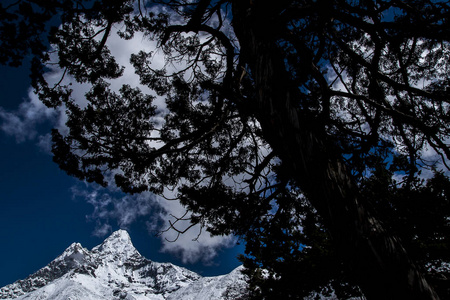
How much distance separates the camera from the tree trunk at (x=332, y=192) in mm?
1262

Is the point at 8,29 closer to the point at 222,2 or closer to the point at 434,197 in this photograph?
the point at 222,2

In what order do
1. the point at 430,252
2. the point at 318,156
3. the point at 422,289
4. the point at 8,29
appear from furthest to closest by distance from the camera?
the point at 430,252 → the point at 8,29 → the point at 318,156 → the point at 422,289

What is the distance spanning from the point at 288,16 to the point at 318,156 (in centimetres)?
229

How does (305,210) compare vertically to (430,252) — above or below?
above

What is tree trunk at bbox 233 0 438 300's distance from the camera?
126 centimetres

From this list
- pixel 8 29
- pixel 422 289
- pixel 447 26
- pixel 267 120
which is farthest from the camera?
pixel 8 29

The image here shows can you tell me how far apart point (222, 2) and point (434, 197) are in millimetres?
6690

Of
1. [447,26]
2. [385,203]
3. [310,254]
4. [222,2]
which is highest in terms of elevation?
[222,2]

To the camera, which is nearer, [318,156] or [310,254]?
A: [318,156]

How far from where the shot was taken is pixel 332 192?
62.1 inches

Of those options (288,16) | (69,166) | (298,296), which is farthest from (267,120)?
(298,296)

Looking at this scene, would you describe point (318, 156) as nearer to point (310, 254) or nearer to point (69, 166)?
point (69, 166)

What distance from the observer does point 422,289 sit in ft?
3.96

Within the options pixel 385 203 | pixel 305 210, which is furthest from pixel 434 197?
pixel 305 210
